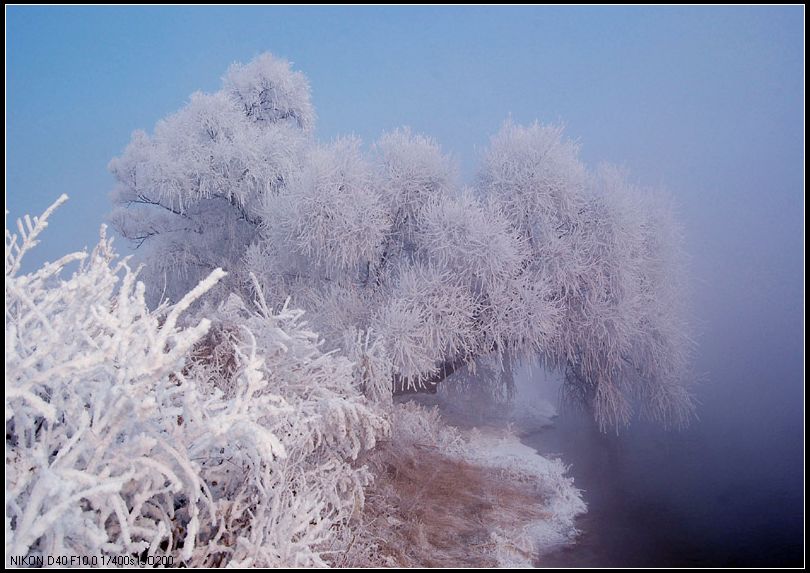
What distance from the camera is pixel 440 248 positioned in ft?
30.1

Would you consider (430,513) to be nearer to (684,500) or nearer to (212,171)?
(684,500)

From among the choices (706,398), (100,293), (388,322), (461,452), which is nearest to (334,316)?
(388,322)

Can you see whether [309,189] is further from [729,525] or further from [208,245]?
[729,525]

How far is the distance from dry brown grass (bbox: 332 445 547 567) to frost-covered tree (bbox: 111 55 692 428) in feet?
6.41

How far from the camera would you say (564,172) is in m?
10.2

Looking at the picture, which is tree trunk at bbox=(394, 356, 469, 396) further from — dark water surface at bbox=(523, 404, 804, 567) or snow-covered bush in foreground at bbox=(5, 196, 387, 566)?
snow-covered bush in foreground at bbox=(5, 196, 387, 566)

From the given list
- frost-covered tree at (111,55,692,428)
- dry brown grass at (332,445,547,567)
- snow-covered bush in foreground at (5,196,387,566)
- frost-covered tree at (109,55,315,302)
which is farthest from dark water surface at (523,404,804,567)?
frost-covered tree at (109,55,315,302)

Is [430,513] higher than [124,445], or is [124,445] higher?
[124,445]

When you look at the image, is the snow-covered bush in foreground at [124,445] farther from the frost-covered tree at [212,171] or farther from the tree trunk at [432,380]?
the frost-covered tree at [212,171]

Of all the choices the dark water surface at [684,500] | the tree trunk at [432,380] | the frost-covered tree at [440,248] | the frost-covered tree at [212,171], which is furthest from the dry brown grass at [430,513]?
the frost-covered tree at [212,171]

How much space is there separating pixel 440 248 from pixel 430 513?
4504 millimetres

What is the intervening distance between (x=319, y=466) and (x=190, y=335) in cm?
233

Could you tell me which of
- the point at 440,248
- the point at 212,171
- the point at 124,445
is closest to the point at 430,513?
the point at 124,445

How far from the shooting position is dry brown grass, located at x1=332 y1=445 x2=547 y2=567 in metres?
4.68
